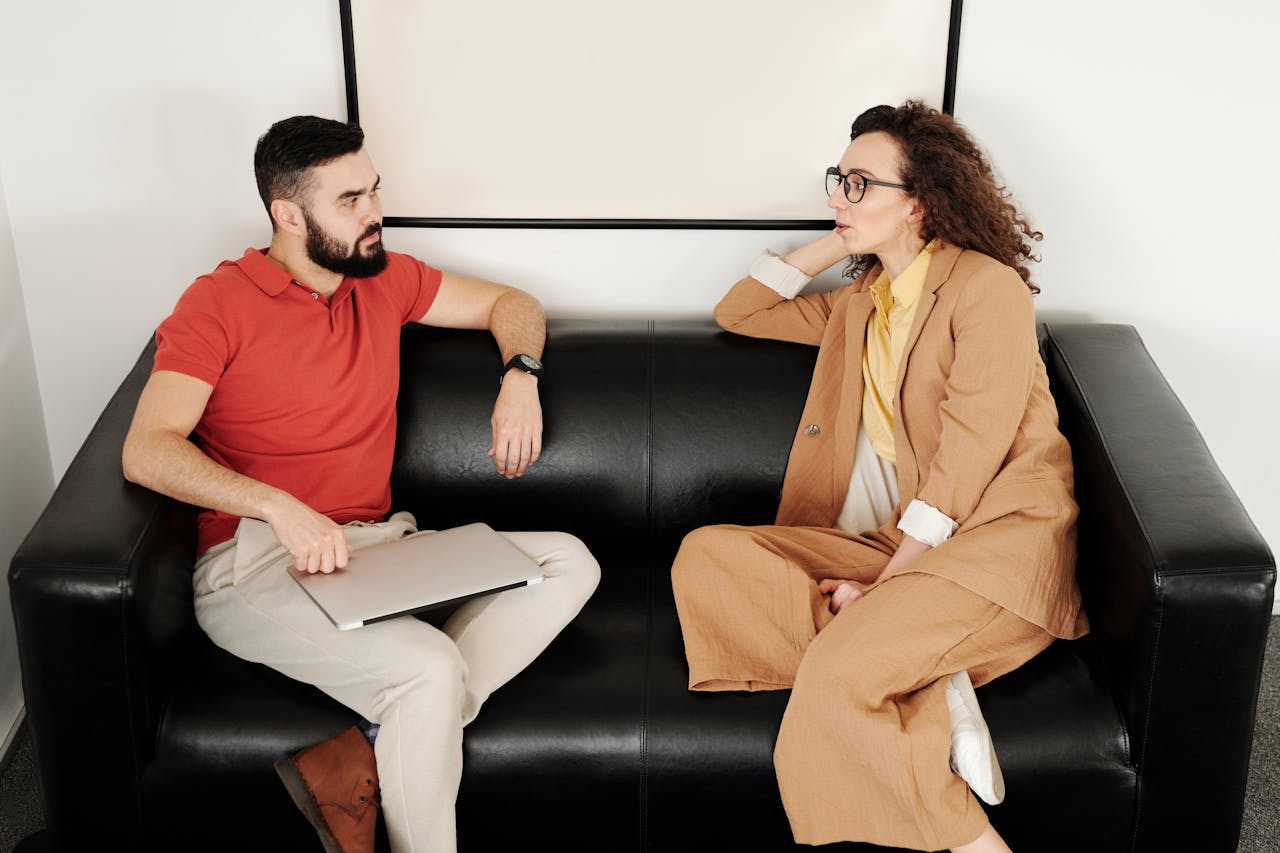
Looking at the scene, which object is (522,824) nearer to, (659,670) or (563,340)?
(659,670)

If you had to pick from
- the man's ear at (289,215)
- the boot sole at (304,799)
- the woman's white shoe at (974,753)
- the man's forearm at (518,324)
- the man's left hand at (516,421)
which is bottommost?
the boot sole at (304,799)

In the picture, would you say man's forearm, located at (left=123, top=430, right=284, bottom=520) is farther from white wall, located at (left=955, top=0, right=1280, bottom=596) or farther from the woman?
white wall, located at (left=955, top=0, right=1280, bottom=596)

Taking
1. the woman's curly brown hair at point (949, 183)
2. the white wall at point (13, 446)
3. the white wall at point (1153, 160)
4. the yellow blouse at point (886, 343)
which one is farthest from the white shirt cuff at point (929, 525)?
the white wall at point (13, 446)

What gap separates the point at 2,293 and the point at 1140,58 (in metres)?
2.40

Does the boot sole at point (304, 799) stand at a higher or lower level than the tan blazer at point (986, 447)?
lower

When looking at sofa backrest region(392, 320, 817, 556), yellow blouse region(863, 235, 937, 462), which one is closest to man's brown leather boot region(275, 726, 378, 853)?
sofa backrest region(392, 320, 817, 556)

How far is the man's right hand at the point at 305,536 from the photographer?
187 centimetres

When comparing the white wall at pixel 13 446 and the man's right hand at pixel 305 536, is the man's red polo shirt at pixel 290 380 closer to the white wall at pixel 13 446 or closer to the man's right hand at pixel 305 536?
the man's right hand at pixel 305 536

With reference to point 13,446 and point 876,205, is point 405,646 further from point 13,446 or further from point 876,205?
point 13,446

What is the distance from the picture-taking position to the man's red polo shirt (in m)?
2.05

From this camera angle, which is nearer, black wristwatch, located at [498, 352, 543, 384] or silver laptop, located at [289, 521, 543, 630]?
silver laptop, located at [289, 521, 543, 630]

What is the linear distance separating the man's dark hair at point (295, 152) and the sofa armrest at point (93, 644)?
606 mm

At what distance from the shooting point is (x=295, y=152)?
2.08 m

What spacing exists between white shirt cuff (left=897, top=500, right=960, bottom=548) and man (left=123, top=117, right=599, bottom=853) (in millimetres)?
557
